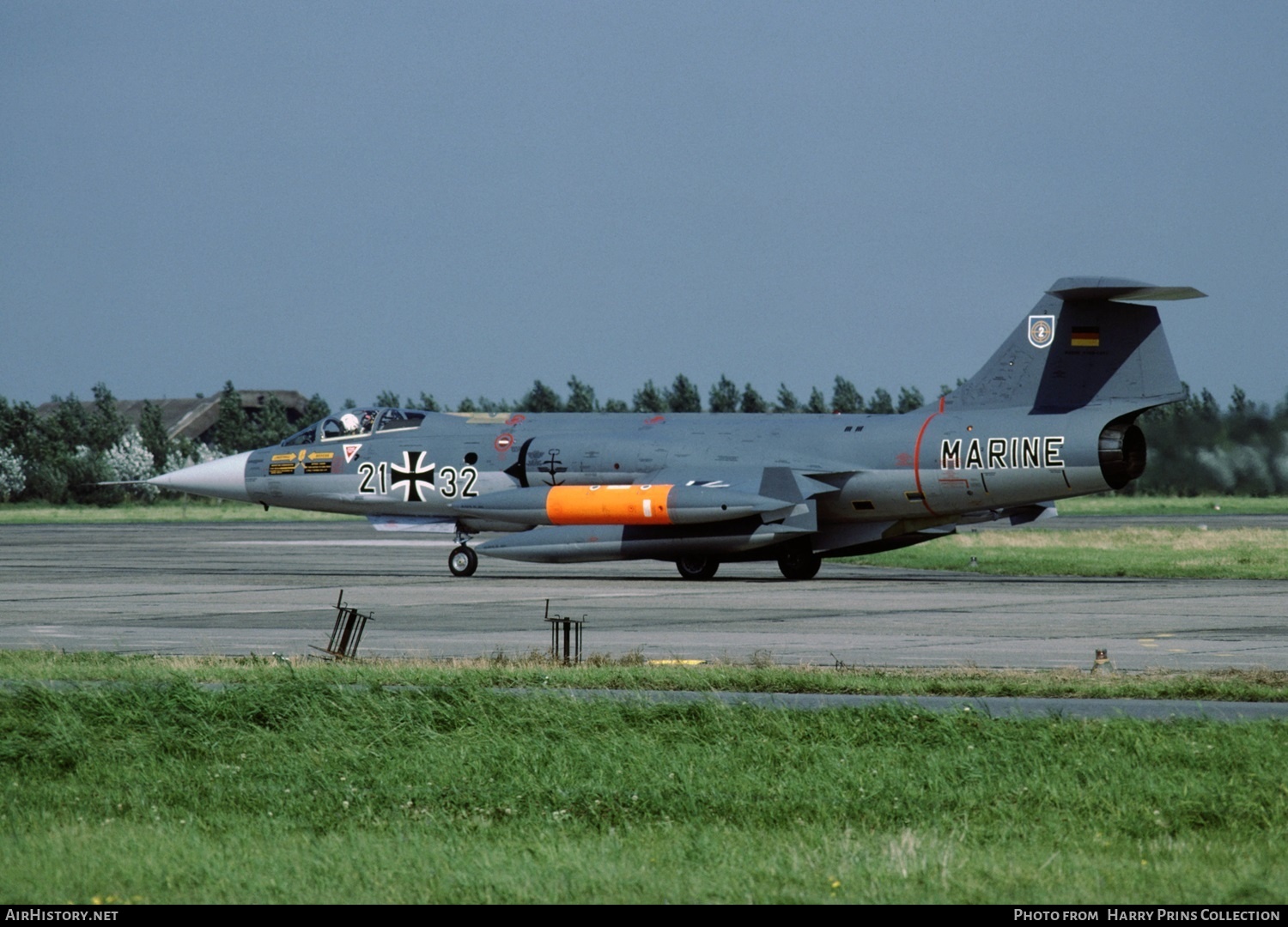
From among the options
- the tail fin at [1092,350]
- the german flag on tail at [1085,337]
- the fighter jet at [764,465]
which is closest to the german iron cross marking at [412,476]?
the fighter jet at [764,465]

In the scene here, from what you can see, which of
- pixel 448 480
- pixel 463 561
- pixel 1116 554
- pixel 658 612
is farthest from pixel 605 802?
pixel 1116 554

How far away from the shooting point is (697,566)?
32.7 metres

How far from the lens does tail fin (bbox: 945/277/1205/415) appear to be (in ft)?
93.3

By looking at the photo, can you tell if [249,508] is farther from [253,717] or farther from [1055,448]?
[253,717]

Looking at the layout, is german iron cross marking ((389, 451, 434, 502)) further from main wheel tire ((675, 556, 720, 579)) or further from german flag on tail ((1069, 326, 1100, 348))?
german flag on tail ((1069, 326, 1100, 348))

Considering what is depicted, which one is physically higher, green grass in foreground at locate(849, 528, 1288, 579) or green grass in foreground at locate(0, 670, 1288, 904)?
green grass in foreground at locate(0, 670, 1288, 904)

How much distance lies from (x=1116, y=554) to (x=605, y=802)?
31927 millimetres

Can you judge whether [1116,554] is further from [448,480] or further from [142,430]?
[142,430]

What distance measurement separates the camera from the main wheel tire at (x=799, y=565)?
3247 centimetres

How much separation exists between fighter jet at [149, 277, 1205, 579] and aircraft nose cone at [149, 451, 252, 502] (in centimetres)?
5

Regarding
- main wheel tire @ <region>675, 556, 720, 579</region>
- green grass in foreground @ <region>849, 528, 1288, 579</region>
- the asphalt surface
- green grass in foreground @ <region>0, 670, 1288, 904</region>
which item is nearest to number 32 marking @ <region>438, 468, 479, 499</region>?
the asphalt surface

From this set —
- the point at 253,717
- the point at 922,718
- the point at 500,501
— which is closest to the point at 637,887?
the point at 922,718

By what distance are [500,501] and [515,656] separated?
600 inches

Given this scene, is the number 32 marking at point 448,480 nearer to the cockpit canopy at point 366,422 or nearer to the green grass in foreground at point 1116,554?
the cockpit canopy at point 366,422
